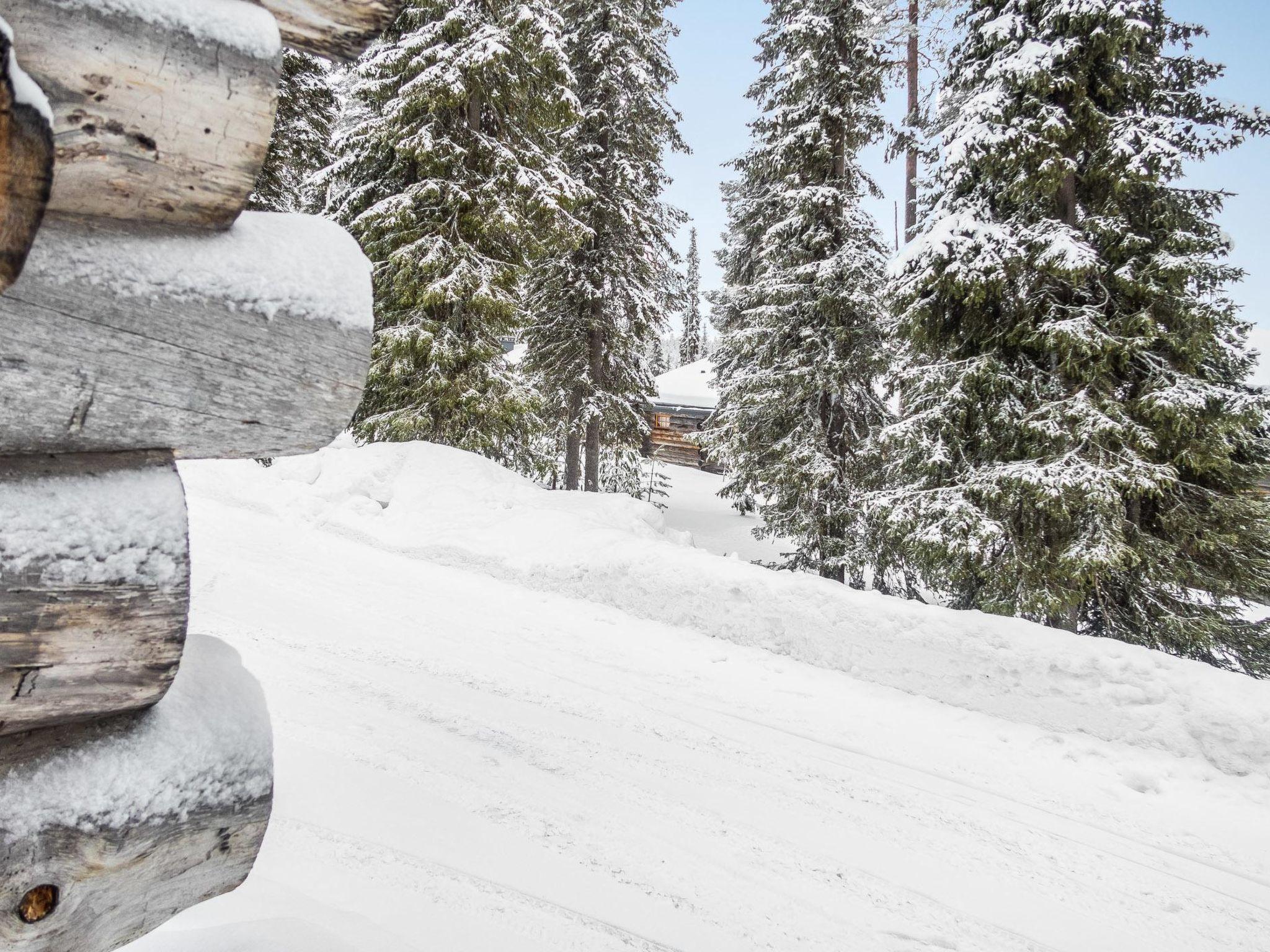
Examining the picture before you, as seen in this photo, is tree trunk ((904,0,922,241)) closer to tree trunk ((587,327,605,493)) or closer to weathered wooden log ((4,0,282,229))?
tree trunk ((587,327,605,493))

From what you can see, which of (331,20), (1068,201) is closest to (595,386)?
(1068,201)

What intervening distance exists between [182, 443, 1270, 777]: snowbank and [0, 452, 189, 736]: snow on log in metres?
4.48

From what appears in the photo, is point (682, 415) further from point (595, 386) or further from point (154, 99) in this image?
point (154, 99)

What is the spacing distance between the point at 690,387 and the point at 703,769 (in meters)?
29.5

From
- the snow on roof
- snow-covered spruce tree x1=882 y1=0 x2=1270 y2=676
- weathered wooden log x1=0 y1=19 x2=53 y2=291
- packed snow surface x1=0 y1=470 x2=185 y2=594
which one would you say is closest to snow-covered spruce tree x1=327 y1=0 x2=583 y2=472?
snow-covered spruce tree x1=882 y1=0 x2=1270 y2=676

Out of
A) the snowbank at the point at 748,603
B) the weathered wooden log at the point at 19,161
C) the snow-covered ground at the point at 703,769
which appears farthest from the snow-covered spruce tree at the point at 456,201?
the weathered wooden log at the point at 19,161

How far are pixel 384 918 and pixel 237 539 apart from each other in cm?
498

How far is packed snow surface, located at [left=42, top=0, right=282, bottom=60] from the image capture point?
1.10 metres

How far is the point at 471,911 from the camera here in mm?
2260

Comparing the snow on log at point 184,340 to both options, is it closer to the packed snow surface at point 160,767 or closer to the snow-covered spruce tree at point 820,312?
the packed snow surface at point 160,767

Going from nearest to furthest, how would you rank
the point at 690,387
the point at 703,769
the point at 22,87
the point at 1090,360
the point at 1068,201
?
the point at 22,87, the point at 703,769, the point at 1090,360, the point at 1068,201, the point at 690,387

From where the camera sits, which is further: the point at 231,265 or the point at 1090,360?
the point at 1090,360

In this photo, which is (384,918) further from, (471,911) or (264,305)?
(264,305)

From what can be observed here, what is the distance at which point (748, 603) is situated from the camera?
208 inches
